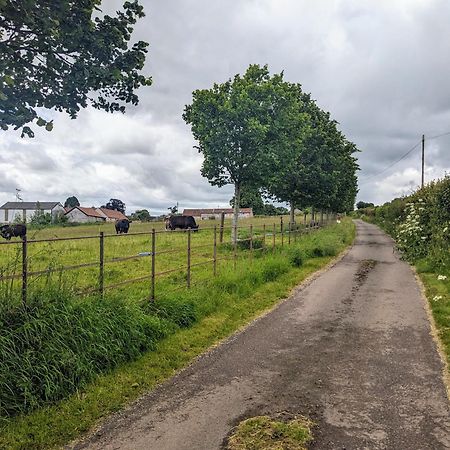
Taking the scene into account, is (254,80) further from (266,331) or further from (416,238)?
(266,331)

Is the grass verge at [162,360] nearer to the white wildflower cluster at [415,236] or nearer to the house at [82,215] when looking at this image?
the white wildflower cluster at [415,236]

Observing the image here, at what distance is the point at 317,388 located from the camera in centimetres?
487

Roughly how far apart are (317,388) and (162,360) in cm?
216

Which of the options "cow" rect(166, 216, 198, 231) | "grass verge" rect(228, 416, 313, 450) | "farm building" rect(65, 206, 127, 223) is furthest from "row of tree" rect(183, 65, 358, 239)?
"farm building" rect(65, 206, 127, 223)

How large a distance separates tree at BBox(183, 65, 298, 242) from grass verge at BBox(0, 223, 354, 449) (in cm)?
688

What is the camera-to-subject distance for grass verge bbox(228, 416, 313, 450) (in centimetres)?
359

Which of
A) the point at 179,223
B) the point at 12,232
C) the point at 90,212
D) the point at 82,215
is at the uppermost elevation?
the point at 90,212

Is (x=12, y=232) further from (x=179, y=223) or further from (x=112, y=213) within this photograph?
(x=112, y=213)

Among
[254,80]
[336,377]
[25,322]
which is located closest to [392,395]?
[336,377]

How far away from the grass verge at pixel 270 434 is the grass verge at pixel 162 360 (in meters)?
1.45

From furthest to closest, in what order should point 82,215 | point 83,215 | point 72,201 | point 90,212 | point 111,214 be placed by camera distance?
1. point 72,201
2. point 111,214
3. point 90,212
4. point 82,215
5. point 83,215

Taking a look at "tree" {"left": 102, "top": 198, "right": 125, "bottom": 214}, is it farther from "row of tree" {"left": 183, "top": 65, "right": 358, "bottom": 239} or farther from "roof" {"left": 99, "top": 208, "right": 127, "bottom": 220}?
"row of tree" {"left": 183, "top": 65, "right": 358, "bottom": 239}

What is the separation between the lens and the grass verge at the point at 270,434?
11.8 feet

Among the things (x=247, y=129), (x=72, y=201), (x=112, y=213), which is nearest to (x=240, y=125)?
(x=247, y=129)
